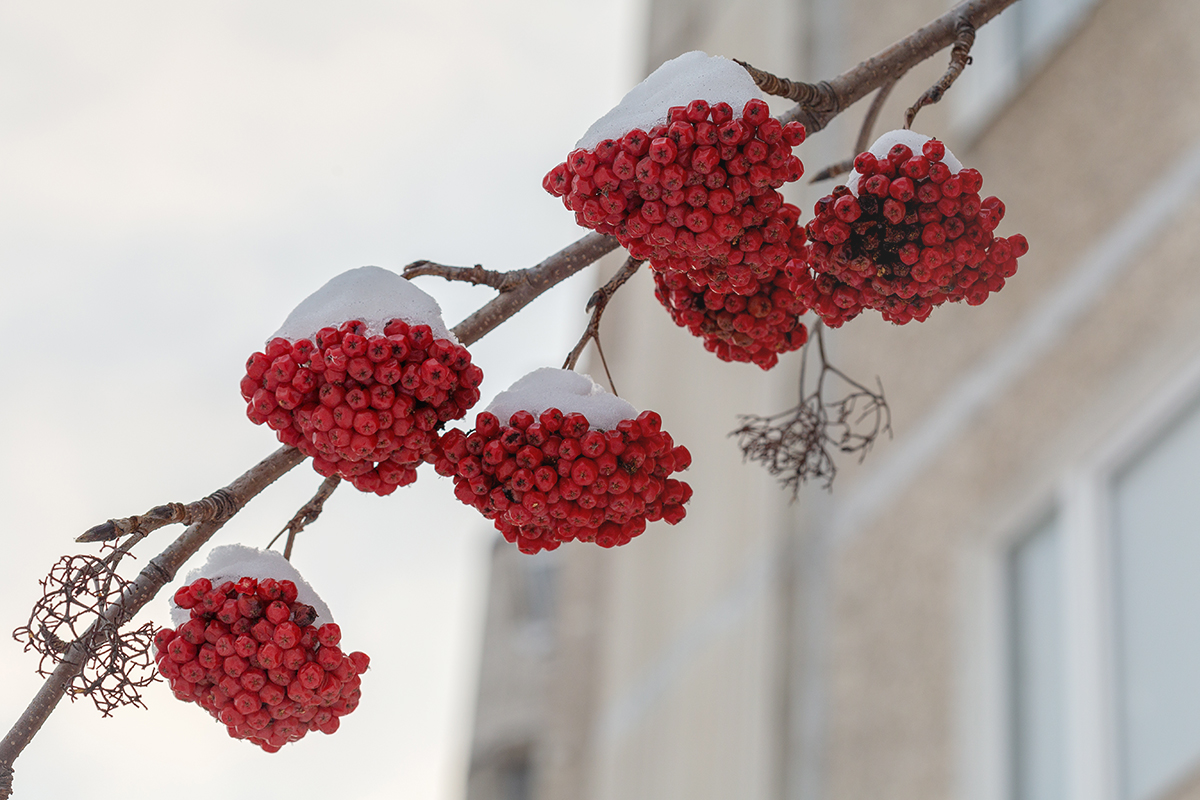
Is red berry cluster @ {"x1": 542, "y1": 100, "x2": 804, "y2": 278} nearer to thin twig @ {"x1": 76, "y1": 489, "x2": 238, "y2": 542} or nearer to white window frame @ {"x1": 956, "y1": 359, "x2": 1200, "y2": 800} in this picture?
thin twig @ {"x1": 76, "y1": 489, "x2": 238, "y2": 542}

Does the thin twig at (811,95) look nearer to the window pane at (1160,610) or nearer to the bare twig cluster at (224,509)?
the bare twig cluster at (224,509)

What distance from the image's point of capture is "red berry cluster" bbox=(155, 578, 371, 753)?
4.27 feet

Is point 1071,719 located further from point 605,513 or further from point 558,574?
point 558,574

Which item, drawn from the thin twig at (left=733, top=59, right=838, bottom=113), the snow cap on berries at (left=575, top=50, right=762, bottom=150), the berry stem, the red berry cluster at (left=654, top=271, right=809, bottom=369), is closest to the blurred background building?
the red berry cluster at (left=654, top=271, right=809, bottom=369)

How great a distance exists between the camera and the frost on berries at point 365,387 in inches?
48.9

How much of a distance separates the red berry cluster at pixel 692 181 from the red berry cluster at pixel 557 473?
181mm

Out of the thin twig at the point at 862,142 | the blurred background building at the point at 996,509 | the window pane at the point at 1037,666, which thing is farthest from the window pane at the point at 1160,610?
the thin twig at the point at 862,142

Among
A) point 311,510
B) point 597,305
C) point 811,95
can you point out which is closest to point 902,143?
point 811,95

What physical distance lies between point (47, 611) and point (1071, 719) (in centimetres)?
394

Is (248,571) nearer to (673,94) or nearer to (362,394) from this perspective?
(362,394)

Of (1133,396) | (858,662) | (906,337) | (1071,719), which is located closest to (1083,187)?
(1133,396)

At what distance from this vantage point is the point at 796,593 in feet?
22.0

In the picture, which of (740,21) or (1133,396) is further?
(740,21)

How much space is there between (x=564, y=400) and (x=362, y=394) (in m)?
0.22
